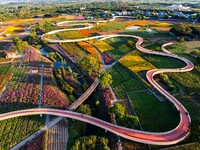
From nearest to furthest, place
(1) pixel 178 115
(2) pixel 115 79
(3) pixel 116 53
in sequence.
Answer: (1) pixel 178 115, (2) pixel 115 79, (3) pixel 116 53

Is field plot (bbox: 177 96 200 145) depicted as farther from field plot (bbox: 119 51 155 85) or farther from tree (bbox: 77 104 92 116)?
tree (bbox: 77 104 92 116)

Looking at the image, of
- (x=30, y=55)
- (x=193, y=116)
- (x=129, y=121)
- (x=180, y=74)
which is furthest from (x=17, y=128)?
(x=180, y=74)

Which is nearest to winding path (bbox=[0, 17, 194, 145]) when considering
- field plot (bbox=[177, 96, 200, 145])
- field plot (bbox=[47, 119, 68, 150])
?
field plot (bbox=[177, 96, 200, 145])

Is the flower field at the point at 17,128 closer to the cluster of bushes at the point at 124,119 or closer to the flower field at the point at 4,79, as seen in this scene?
the flower field at the point at 4,79

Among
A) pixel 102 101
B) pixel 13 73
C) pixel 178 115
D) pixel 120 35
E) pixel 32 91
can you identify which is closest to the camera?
pixel 178 115

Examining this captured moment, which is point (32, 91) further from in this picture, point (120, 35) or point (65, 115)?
point (120, 35)

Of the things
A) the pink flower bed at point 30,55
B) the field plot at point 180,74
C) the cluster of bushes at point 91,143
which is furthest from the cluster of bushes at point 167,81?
the pink flower bed at point 30,55

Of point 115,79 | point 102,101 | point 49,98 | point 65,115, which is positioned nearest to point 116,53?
point 115,79
